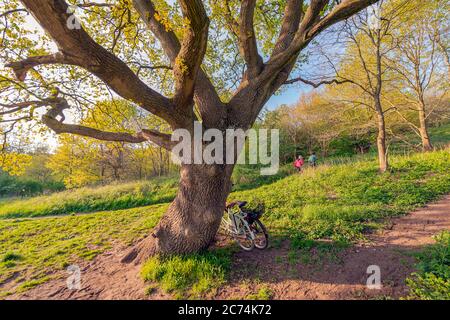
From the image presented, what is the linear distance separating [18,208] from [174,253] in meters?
15.5

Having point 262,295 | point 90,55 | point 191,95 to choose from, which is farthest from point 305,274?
point 90,55

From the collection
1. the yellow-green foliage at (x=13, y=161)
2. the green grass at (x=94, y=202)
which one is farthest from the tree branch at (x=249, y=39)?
the green grass at (x=94, y=202)

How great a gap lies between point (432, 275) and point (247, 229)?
2.72m

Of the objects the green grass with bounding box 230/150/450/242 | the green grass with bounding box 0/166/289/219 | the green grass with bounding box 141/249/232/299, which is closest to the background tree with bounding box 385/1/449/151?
the green grass with bounding box 230/150/450/242

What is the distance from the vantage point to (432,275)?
8.02 feet

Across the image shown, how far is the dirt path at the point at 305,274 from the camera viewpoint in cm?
267

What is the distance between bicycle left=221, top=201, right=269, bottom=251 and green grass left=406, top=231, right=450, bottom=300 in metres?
2.16

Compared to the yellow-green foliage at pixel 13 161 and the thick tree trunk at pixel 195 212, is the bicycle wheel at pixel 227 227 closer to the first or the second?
the thick tree trunk at pixel 195 212

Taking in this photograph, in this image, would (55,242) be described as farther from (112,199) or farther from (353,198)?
(353,198)

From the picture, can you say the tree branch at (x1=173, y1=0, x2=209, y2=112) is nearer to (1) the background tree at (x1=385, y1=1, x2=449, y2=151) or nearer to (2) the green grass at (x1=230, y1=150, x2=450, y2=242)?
(2) the green grass at (x1=230, y1=150, x2=450, y2=242)

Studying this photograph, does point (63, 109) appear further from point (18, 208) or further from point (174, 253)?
point (18, 208)

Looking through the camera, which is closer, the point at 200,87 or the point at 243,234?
the point at 200,87

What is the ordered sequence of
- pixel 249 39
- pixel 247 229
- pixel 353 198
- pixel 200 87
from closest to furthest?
pixel 249 39 < pixel 200 87 < pixel 247 229 < pixel 353 198

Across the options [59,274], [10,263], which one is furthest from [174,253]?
[10,263]
